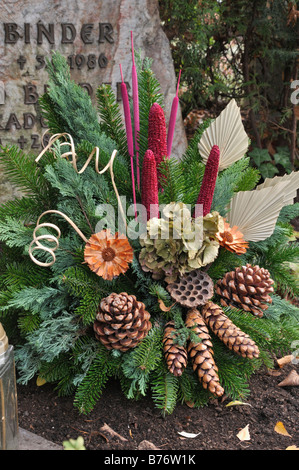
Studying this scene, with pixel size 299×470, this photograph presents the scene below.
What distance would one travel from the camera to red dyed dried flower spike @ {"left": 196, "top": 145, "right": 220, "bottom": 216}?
1.41m

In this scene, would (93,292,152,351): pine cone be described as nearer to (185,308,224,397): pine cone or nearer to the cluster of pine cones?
the cluster of pine cones

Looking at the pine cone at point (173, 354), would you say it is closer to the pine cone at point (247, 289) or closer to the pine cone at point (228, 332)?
the pine cone at point (228, 332)

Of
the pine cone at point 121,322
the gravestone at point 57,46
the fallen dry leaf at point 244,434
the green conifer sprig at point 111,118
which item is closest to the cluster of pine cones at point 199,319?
the pine cone at point 121,322

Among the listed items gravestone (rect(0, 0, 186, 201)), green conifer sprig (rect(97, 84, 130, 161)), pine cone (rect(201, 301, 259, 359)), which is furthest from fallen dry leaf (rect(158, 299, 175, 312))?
gravestone (rect(0, 0, 186, 201))

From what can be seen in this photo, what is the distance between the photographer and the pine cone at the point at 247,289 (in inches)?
57.5

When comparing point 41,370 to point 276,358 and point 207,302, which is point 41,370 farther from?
point 276,358

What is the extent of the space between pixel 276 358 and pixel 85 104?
46.4 inches

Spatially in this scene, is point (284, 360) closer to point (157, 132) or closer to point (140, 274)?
point (140, 274)

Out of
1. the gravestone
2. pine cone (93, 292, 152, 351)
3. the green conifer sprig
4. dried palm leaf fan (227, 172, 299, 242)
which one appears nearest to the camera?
pine cone (93, 292, 152, 351)

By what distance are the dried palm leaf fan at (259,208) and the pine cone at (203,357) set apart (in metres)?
0.37

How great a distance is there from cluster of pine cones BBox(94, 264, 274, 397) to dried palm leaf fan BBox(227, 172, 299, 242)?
18 centimetres

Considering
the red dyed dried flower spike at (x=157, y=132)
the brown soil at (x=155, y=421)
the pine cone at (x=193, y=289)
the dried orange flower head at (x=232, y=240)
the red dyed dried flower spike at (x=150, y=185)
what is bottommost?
the brown soil at (x=155, y=421)

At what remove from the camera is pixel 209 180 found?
4.74 ft

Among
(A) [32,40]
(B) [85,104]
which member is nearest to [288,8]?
(A) [32,40]
